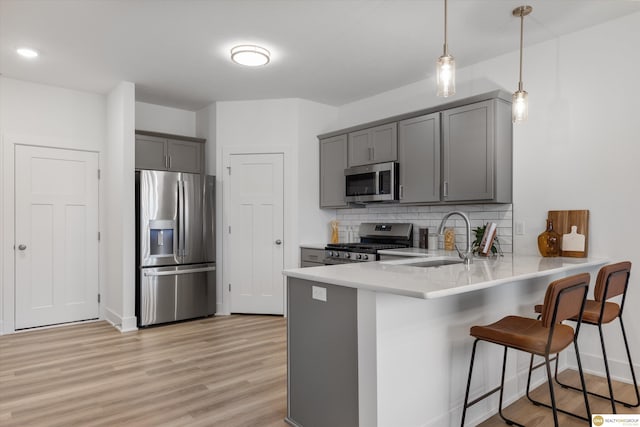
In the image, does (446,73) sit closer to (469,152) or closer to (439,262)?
(439,262)

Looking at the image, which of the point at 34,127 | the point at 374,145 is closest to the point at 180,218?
the point at 34,127

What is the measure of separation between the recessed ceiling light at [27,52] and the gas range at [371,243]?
3374 millimetres

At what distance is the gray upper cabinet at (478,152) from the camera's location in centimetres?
354

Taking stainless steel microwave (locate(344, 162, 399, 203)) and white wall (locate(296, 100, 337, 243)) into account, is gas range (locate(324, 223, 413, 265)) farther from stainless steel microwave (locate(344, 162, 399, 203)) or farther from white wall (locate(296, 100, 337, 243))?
white wall (locate(296, 100, 337, 243))

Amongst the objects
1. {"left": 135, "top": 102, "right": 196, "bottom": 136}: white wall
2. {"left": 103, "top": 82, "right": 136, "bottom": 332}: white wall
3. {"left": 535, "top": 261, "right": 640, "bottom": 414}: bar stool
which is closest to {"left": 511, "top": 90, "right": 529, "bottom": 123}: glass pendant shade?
{"left": 535, "top": 261, "right": 640, "bottom": 414}: bar stool

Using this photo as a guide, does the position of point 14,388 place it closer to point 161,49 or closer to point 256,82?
point 161,49

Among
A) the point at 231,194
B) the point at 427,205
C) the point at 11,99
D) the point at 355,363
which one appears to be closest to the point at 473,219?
the point at 427,205

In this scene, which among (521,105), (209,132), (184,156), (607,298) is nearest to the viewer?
(607,298)

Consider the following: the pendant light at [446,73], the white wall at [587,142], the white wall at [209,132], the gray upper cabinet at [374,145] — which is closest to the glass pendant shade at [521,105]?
the pendant light at [446,73]

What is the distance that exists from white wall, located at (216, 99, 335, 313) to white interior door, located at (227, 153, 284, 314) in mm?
91

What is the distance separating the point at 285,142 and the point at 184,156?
1.30m

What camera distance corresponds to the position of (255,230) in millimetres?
5109

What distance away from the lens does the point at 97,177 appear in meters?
4.89

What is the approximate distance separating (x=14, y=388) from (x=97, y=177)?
8.73 feet
